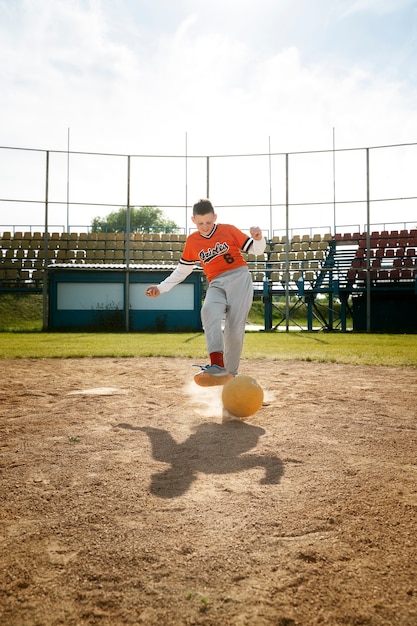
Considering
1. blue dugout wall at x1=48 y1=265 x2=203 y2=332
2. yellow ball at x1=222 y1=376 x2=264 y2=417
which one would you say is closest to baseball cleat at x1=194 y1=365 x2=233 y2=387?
yellow ball at x1=222 y1=376 x2=264 y2=417

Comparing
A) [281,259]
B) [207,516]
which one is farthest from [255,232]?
[281,259]

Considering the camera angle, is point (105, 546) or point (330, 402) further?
point (330, 402)

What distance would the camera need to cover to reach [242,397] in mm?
4305

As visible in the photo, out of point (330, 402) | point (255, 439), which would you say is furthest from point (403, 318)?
point (255, 439)

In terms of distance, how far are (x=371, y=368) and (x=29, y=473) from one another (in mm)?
6532

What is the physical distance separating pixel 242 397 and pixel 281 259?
21.4 meters

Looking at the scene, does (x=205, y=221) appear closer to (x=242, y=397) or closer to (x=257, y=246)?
(x=257, y=246)

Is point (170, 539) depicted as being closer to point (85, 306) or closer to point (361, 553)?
point (361, 553)

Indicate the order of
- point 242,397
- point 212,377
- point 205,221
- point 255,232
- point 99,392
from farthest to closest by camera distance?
point 99,392, point 205,221, point 255,232, point 212,377, point 242,397

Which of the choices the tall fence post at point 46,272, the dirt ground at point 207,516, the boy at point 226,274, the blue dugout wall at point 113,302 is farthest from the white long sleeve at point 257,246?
the tall fence post at point 46,272

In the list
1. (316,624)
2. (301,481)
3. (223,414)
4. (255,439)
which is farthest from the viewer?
(223,414)

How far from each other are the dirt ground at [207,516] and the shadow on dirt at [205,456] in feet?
0.06

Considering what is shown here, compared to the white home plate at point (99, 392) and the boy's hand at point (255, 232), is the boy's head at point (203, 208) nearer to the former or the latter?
the boy's hand at point (255, 232)

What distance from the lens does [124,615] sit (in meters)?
1.56
